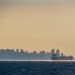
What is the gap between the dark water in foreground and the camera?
111 inches

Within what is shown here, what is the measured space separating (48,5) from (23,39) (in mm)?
798

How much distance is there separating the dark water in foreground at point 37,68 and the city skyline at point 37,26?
3.77 feet

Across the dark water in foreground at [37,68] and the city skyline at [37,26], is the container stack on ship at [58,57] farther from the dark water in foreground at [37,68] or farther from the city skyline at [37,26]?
the dark water in foreground at [37,68]

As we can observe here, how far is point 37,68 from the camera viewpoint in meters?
2.86

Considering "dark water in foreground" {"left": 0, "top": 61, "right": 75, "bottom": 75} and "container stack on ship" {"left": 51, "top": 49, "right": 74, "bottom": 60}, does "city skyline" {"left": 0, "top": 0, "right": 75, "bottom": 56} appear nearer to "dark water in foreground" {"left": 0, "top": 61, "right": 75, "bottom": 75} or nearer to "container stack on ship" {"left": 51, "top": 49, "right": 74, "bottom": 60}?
"container stack on ship" {"left": 51, "top": 49, "right": 74, "bottom": 60}

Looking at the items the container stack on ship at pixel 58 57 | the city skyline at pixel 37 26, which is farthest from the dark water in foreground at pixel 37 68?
the city skyline at pixel 37 26

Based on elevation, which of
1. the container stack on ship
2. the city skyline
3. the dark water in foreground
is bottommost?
the dark water in foreground

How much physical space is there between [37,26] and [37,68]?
4.72 feet

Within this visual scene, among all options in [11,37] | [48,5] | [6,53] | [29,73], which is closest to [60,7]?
[48,5]

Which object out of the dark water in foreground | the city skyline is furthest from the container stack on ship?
the dark water in foreground

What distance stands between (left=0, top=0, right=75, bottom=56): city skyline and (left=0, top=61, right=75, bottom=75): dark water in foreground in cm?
115

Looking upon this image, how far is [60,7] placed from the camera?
13.6 ft

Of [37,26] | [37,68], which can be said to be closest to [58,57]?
[37,68]

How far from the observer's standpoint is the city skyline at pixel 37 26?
405cm
